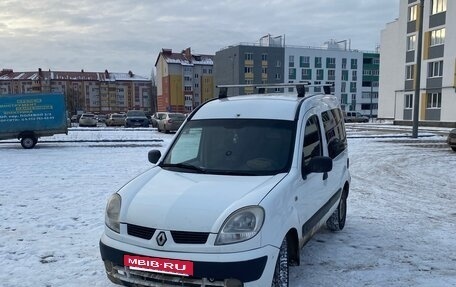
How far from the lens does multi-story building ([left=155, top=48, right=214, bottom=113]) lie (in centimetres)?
9844

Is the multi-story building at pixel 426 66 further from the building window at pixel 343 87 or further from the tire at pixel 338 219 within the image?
the building window at pixel 343 87

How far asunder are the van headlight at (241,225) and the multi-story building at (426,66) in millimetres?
35563

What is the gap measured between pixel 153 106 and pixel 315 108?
128366 millimetres

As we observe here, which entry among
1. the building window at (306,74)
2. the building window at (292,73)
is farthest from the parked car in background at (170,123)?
the building window at (306,74)

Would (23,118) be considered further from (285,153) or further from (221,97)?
(285,153)

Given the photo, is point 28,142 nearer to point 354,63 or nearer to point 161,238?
point 161,238

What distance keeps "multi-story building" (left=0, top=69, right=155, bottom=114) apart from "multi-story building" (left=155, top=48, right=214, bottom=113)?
2650cm

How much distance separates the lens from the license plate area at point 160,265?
10.8 ft

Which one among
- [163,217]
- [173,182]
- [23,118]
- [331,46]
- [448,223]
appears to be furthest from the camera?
[331,46]

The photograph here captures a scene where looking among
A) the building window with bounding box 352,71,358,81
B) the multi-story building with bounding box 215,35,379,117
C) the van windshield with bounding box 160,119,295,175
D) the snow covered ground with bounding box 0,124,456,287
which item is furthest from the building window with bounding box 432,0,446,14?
the building window with bounding box 352,71,358,81

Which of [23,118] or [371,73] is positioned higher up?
[371,73]

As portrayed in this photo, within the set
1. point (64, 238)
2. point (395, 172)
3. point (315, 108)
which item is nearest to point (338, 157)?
point (315, 108)

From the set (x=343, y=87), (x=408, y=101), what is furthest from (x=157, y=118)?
(x=343, y=87)

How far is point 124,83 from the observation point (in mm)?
129750
